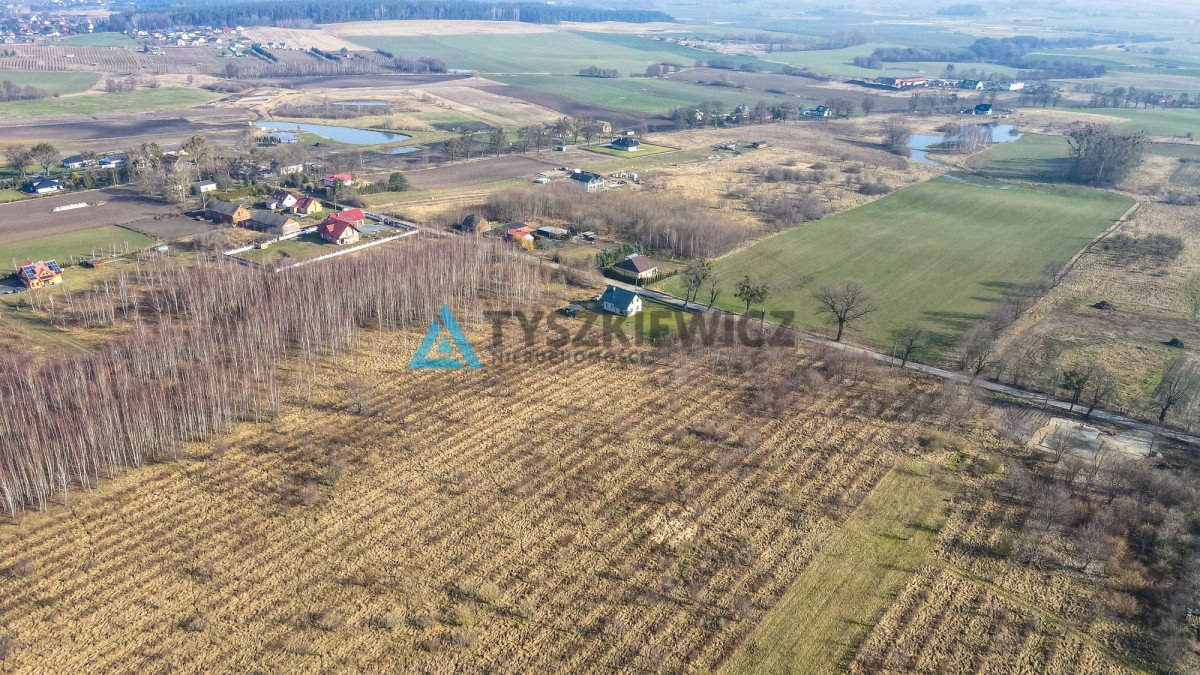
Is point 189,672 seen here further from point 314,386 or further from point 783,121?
point 783,121

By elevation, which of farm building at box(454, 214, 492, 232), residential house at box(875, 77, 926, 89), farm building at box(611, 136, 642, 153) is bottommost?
farm building at box(454, 214, 492, 232)

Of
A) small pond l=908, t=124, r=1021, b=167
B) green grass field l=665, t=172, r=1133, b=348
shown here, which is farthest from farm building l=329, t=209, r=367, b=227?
small pond l=908, t=124, r=1021, b=167

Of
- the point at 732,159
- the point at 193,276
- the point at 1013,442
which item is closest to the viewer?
the point at 1013,442

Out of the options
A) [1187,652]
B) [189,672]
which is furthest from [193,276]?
[1187,652]

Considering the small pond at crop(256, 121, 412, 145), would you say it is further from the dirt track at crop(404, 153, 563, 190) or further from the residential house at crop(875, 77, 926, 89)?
the residential house at crop(875, 77, 926, 89)

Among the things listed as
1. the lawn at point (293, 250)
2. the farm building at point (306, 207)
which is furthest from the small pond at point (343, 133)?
the lawn at point (293, 250)

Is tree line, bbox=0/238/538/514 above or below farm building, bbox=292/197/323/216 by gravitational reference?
below
